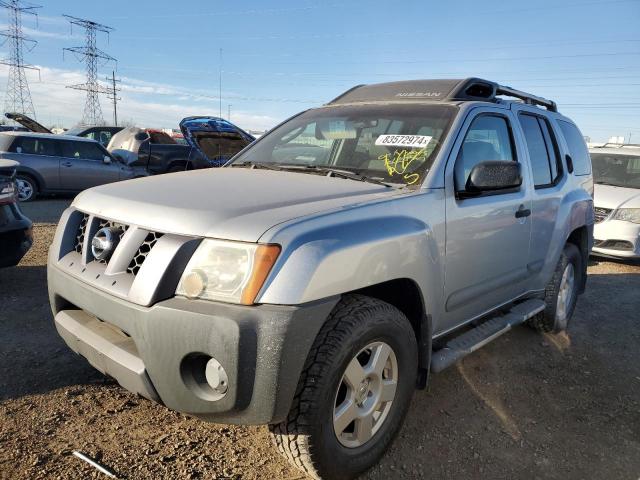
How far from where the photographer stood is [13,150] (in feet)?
34.0

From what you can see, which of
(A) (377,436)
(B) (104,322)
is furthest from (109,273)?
(A) (377,436)

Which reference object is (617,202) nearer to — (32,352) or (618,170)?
(618,170)

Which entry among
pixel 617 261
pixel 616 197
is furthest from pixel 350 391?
pixel 617 261

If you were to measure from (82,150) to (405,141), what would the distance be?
34.1 feet

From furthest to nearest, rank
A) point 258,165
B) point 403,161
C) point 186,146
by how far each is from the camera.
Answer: point 186,146, point 258,165, point 403,161

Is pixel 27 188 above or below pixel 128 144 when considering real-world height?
below

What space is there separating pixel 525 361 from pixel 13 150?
417 inches

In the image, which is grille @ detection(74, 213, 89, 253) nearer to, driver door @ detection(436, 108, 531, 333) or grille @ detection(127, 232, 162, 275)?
grille @ detection(127, 232, 162, 275)

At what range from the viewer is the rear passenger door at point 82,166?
36.3ft

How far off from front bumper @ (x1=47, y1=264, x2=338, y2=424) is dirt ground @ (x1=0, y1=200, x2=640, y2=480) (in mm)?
593

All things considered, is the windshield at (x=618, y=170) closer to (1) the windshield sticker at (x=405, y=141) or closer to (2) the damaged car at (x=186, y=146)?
(2) the damaged car at (x=186, y=146)

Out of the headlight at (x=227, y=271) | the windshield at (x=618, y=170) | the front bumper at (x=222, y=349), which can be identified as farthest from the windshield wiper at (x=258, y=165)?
the windshield at (x=618, y=170)

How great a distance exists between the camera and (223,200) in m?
2.22

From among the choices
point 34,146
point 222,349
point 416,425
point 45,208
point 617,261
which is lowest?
point 416,425
